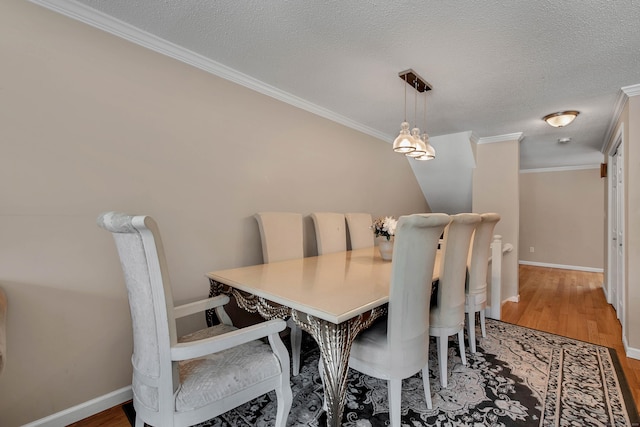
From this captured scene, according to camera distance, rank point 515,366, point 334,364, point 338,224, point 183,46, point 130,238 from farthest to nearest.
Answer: point 338,224, point 515,366, point 183,46, point 334,364, point 130,238

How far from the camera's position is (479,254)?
2.29 metres

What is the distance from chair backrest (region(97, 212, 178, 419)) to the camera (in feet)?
3.29

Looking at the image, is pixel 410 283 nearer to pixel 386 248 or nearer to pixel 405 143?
pixel 386 248

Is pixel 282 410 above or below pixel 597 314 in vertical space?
above

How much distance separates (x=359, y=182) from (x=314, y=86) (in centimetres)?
147

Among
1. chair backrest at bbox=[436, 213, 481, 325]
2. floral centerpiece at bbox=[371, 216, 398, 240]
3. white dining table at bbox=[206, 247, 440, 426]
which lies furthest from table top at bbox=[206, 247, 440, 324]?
floral centerpiece at bbox=[371, 216, 398, 240]

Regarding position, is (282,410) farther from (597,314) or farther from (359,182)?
(597,314)

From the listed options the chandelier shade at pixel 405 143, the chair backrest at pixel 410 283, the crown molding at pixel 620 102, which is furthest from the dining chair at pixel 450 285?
the crown molding at pixel 620 102

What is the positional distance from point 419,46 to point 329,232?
173 centimetres

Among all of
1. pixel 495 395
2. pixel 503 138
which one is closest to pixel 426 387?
pixel 495 395

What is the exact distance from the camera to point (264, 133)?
252cm

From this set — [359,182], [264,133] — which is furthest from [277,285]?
[359,182]

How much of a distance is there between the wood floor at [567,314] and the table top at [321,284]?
103cm

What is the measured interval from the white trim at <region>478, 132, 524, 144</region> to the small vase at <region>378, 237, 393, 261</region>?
9.03ft
